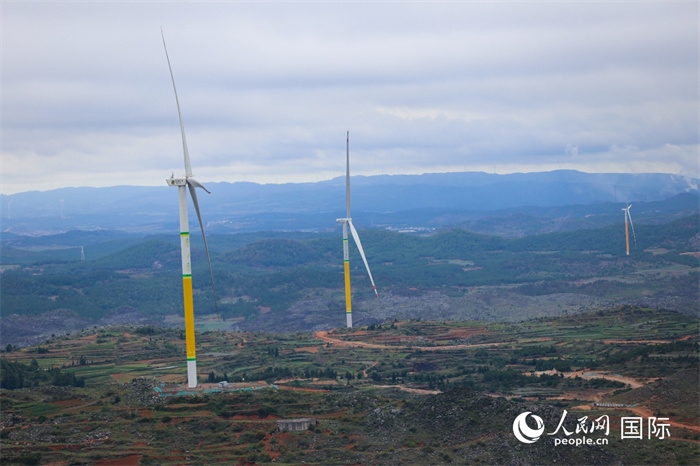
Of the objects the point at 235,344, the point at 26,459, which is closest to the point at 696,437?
the point at 26,459

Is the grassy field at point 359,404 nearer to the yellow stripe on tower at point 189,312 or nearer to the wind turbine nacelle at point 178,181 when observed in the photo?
the yellow stripe on tower at point 189,312

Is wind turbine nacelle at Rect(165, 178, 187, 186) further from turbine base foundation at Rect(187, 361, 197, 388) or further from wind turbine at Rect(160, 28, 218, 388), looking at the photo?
turbine base foundation at Rect(187, 361, 197, 388)

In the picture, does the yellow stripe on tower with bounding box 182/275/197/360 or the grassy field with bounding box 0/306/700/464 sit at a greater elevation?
the yellow stripe on tower with bounding box 182/275/197/360

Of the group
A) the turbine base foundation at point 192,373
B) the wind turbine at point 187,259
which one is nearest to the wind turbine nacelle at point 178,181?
the wind turbine at point 187,259

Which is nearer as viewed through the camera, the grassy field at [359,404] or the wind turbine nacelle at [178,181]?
the grassy field at [359,404]

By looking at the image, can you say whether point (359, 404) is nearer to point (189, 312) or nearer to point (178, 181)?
point (189, 312)

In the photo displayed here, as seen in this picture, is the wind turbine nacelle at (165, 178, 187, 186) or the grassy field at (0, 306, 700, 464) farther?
the wind turbine nacelle at (165, 178, 187, 186)

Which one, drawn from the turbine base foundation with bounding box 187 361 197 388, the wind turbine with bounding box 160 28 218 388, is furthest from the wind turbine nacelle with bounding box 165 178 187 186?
the turbine base foundation with bounding box 187 361 197 388

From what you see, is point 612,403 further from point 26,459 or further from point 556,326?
point 556,326

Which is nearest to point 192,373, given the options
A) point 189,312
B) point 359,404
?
point 189,312
